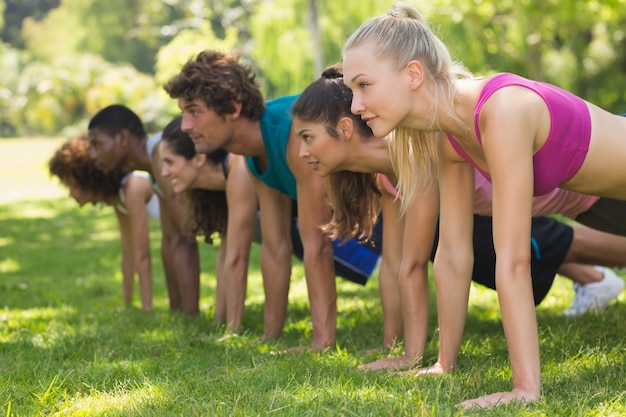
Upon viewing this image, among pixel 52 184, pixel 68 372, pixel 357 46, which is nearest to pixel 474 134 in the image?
pixel 357 46

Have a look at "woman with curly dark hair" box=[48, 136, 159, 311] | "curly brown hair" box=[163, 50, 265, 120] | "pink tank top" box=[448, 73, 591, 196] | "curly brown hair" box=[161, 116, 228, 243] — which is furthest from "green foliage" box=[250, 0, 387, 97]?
"pink tank top" box=[448, 73, 591, 196]

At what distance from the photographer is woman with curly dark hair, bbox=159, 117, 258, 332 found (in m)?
5.54

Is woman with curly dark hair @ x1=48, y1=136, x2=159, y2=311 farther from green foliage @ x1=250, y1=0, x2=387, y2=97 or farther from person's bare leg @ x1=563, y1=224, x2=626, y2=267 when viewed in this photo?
green foliage @ x1=250, y1=0, x2=387, y2=97

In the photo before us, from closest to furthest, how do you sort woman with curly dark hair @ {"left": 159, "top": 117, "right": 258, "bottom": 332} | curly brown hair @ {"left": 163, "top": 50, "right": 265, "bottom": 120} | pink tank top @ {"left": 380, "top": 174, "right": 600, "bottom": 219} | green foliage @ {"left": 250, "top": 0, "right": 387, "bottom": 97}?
pink tank top @ {"left": 380, "top": 174, "right": 600, "bottom": 219} → curly brown hair @ {"left": 163, "top": 50, "right": 265, "bottom": 120} → woman with curly dark hair @ {"left": 159, "top": 117, "right": 258, "bottom": 332} → green foliage @ {"left": 250, "top": 0, "right": 387, "bottom": 97}

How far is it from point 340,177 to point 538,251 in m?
1.52

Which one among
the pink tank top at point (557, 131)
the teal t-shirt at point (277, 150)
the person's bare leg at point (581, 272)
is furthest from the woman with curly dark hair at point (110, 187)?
the pink tank top at point (557, 131)

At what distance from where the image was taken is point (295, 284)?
778 cm

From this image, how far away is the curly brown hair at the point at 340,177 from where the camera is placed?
14.5ft

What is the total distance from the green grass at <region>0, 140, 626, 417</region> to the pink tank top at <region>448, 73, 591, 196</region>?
2.68ft

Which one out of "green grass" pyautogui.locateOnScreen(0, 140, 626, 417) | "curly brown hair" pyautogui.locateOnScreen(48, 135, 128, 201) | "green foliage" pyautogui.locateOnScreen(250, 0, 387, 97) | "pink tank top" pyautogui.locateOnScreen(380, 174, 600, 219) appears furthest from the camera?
"green foliage" pyautogui.locateOnScreen(250, 0, 387, 97)

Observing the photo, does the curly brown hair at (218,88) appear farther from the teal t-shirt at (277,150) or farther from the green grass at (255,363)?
the green grass at (255,363)

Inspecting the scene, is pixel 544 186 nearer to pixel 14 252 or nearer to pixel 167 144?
pixel 167 144

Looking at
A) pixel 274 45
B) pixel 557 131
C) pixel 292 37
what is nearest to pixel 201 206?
pixel 557 131

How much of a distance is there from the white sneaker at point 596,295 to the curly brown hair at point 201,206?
93.5 inches
